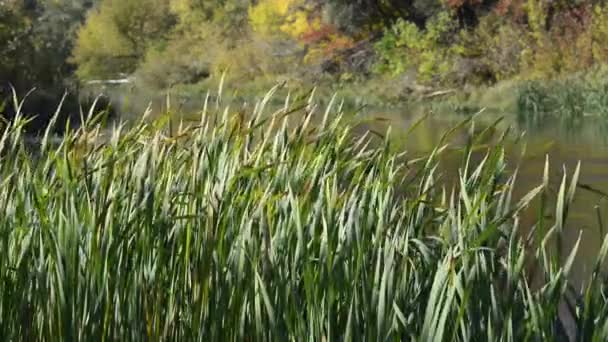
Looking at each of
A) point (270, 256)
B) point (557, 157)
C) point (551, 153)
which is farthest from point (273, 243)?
point (551, 153)

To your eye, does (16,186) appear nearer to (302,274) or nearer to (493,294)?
(302,274)

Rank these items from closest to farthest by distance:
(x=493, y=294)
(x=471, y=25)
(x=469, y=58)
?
(x=493, y=294), (x=469, y=58), (x=471, y=25)

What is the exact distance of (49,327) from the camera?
2.64 metres

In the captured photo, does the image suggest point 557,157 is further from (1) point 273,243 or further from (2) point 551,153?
(1) point 273,243

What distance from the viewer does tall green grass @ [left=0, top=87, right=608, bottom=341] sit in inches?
89.4

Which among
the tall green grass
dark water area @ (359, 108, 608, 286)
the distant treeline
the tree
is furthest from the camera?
the tree

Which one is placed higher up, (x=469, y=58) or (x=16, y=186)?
(x=16, y=186)

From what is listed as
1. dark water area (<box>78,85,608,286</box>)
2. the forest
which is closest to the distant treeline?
dark water area (<box>78,85,608,286</box>)

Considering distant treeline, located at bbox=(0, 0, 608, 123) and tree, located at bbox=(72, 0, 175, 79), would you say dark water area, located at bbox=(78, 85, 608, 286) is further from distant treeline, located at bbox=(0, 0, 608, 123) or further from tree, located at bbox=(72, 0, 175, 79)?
tree, located at bbox=(72, 0, 175, 79)

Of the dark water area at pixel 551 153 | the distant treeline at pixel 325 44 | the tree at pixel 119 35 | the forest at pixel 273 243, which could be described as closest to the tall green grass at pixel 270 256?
the forest at pixel 273 243

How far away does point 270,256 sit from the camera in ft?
7.74

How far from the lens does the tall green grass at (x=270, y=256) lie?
2.27 metres

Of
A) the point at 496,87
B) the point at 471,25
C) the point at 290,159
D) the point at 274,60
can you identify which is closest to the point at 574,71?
the point at 496,87

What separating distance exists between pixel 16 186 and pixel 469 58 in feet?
61.0
